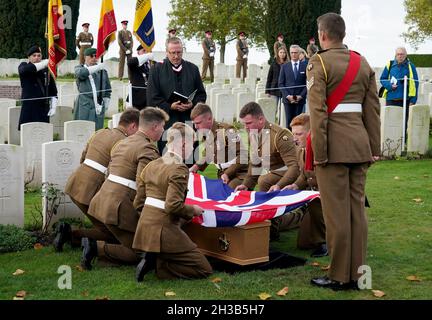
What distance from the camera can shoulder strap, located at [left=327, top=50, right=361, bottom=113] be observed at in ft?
18.9

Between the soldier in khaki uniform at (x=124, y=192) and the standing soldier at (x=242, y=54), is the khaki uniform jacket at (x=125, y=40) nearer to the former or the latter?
the standing soldier at (x=242, y=54)

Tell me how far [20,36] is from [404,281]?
26480 mm

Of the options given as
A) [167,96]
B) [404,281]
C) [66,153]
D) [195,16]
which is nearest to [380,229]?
[404,281]

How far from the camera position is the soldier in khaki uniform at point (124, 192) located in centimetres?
659

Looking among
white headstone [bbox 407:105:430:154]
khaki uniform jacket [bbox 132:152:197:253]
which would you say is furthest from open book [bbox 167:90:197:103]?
Answer: white headstone [bbox 407:105:430:154]

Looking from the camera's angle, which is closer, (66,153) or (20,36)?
(66,153)

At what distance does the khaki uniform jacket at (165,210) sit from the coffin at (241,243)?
54 centimetres

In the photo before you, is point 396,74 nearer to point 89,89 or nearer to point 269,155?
point 89,89

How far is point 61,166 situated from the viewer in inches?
330

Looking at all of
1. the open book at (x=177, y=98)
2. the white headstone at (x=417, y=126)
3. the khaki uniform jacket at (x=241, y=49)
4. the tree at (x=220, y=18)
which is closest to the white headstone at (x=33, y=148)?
the open book at (x=177, y=98)

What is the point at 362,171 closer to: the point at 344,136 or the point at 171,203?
the point at 344,136

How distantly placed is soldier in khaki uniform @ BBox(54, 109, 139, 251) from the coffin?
1.21m

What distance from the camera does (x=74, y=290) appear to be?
6.04 metres

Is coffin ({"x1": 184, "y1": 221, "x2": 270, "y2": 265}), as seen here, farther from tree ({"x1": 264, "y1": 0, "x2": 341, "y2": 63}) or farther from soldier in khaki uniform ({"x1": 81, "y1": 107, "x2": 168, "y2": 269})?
tree ({"x1": 264, "y1": 0, "x2": 341, "y2": 63})
